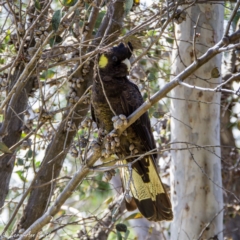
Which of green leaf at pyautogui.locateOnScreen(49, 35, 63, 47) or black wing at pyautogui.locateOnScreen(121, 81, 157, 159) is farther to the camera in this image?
black wing at pyautogui.locateOnScreen(121, 81, 157, 159)

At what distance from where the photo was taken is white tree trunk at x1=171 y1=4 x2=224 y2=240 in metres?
3.36

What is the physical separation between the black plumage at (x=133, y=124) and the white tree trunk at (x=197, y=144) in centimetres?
25

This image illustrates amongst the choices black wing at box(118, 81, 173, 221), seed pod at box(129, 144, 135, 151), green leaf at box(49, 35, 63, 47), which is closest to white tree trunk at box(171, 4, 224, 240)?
black wing at box(118, 81, 173, 221)

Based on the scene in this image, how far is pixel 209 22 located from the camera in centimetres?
352

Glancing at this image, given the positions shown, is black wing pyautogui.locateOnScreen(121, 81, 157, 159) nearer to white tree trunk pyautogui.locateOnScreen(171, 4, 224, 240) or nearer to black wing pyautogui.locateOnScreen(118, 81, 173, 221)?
black wing pyautogui.locateOnScreen(118, 81, 173, 221)

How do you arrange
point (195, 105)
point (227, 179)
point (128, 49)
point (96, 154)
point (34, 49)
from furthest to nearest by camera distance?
point (227, 179) → point (195, 105) → point (128, 49) → point (34, 49) → point (96, 154)

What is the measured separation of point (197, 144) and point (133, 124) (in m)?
0.54

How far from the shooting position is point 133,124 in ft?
10.3

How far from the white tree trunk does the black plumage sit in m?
0.25

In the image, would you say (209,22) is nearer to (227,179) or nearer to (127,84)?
(127,84)

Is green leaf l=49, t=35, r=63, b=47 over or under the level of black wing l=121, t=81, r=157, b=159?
over

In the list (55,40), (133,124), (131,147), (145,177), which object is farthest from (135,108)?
(55,40)

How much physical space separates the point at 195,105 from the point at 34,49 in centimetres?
126

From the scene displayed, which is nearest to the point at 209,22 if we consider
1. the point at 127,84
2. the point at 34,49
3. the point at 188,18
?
the point at 188,18
